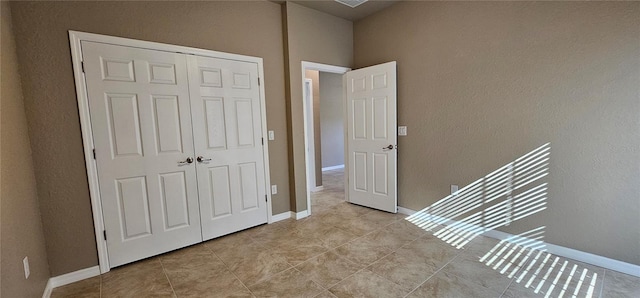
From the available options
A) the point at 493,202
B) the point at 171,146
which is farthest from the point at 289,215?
the point at 493,202

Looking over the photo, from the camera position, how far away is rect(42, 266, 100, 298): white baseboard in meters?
2.03

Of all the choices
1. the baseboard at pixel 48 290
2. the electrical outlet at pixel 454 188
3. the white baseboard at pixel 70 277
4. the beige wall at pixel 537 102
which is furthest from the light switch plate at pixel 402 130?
the baseboard at pixel 48 290

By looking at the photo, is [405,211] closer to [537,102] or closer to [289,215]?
[289,215]

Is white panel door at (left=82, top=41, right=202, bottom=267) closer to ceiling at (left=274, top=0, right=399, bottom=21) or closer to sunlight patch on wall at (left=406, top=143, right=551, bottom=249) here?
ceiling at (left=274, top=0, right=399, bottom=21)

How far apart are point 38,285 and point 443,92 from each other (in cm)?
393

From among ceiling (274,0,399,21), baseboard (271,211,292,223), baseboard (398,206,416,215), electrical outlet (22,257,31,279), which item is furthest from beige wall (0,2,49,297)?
baseboard (398,206,416,215)

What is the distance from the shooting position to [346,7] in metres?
3.35

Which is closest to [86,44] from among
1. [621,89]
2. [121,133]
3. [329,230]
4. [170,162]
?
[121,133]

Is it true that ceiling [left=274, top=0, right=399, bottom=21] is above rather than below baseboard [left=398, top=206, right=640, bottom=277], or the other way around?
above

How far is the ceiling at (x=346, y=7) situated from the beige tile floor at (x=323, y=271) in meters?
2.76

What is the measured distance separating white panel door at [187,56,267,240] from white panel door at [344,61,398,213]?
139 cm

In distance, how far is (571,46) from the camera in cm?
214

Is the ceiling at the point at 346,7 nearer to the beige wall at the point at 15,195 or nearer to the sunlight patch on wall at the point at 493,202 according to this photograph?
the sunlight patch on wall at the point at 493,202

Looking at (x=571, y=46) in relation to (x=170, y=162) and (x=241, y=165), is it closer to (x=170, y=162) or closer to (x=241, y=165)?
(x=241, y=165)
